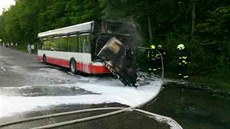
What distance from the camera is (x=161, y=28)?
82.7 ft

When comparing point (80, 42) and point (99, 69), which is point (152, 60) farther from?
point (99, 69)

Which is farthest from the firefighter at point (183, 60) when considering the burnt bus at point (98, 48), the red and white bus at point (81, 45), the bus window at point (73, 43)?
the bus window at point (73, 43)

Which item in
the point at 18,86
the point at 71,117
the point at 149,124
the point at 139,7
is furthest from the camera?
the point at 139,7

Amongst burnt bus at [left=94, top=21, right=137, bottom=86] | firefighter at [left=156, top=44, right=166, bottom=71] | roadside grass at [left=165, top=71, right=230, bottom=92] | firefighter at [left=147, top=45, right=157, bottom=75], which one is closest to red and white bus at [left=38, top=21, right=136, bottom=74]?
burnt bus at [left=94, top=21, right=137, bottom=86]

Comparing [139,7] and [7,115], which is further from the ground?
[139,7]

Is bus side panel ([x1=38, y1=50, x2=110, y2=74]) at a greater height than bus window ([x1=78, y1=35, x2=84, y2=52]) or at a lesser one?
lesser

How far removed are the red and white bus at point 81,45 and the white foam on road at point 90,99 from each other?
2.64 m

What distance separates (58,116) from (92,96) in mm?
3283

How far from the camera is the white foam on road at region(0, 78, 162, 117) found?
11.2m

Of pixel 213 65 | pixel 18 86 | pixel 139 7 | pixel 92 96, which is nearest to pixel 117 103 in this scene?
pixel 92 96

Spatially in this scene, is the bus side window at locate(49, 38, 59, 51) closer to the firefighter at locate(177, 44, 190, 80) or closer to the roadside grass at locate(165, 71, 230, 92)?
the roadside grass at locate(165, 71, 230, 92)

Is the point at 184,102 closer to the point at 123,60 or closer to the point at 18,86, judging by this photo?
the point at 123,60

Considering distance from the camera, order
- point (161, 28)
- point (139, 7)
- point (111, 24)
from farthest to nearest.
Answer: point (161, 28) < point (139, 7) < point (111, 24)

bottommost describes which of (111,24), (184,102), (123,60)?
(184,102)
